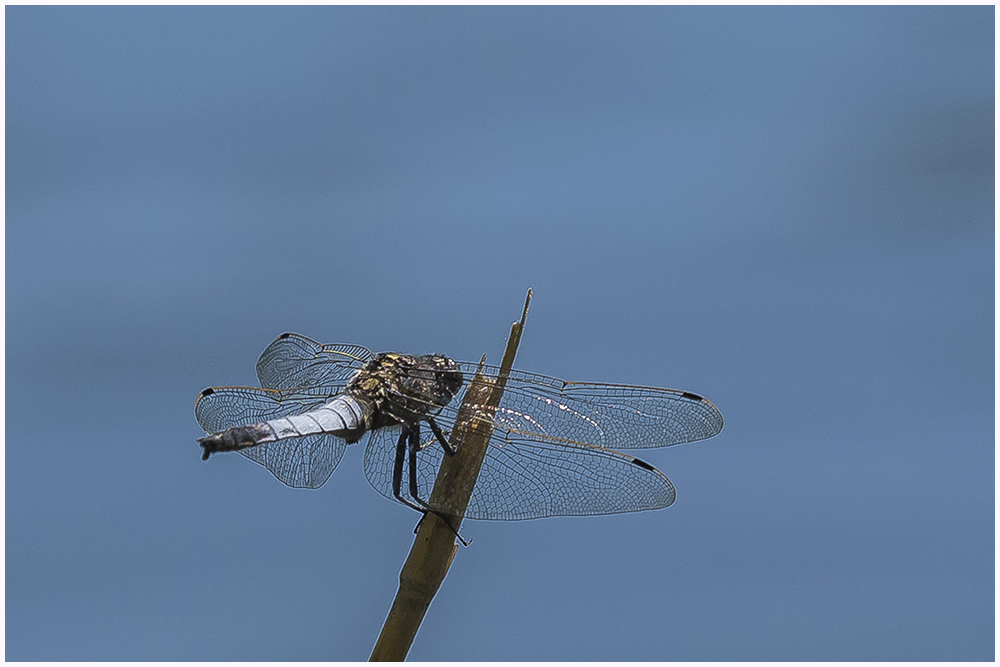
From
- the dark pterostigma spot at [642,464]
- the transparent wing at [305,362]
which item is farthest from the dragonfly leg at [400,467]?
the dark pterostigma spot at [642,464]

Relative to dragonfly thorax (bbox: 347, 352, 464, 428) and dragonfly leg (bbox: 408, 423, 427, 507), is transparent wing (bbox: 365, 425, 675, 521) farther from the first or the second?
dragonfly thorax (bbox: 347, 352, 464, 428)

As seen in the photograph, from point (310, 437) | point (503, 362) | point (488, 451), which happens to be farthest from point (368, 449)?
point (503, 362)

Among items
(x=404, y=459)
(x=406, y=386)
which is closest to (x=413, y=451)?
(x=404, y=459)

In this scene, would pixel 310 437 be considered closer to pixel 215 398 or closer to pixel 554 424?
pixel 215 398

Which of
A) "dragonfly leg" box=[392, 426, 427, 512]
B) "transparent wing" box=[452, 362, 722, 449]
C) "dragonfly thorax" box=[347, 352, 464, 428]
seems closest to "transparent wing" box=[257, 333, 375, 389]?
"dragonfly thorax" box=[347, 352, 464, 428]

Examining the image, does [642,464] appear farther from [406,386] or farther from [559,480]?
[406,386]

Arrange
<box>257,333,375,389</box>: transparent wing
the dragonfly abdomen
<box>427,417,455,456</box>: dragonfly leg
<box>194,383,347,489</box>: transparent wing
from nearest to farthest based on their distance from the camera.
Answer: the dragonfly abdomen
<box>427,417,455,456</box>: dragonfly leg
<box>194,383,347,489</box>: transparent wing
<box>257,333,375,389</box>: transparent wing
